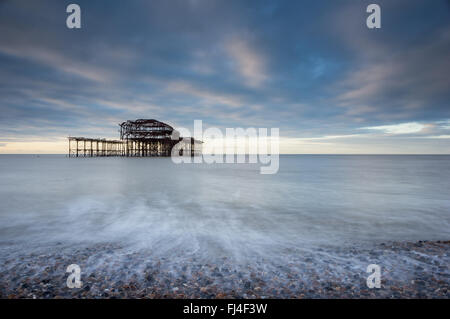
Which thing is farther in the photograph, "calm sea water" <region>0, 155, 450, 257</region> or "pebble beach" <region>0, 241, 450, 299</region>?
"calm sea water" <region>0, 155, 450, 257</region>

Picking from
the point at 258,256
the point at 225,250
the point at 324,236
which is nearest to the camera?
the point at 258,256

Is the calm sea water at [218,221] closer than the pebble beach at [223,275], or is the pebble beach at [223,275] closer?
the pebble beach at [223,275]

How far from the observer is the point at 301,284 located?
3281 mm

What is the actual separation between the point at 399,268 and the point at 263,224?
351cm

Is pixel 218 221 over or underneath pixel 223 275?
underneath

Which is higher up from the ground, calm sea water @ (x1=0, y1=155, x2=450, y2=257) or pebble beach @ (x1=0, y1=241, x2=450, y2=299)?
pebble beach @ (x1=0, y1=241, x2=450, y2=299)

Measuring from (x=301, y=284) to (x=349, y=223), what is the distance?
4.53 m

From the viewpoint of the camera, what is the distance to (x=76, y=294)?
3.02 m

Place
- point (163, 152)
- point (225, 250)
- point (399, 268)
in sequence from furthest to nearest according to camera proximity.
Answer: point (163, 152) → point (225, 250) → point (399, 268)

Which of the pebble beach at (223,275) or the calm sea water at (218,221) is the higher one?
the pebble beach at (223,275)

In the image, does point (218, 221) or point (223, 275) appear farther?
point (218, 221)
